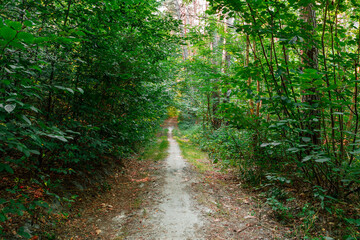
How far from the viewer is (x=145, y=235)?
325 cm

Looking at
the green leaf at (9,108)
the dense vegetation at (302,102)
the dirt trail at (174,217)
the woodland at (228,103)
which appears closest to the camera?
the green leaf at (9,108)

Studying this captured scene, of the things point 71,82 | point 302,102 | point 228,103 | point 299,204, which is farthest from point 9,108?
point 299,204

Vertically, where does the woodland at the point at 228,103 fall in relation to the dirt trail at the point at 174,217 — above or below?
above

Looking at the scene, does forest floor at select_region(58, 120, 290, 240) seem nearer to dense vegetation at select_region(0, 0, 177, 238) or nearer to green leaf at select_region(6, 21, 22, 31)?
dense vegetation at select_region(0, 0, 177, 238)

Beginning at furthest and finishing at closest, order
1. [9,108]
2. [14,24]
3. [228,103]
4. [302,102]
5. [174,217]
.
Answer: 1. [228,103]
2. [174,217]
3. [302,102]
4. [9,108]
5. [14,24]

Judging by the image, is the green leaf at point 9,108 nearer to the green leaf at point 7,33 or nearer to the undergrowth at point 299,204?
the green leaf at point 7,33

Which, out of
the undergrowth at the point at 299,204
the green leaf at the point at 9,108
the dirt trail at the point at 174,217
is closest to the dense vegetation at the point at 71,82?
the green leaf at the point at 9,108

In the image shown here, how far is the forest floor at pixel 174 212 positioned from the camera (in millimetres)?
3301

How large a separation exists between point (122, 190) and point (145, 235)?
2.43 m

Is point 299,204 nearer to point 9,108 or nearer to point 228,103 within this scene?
point 228,103

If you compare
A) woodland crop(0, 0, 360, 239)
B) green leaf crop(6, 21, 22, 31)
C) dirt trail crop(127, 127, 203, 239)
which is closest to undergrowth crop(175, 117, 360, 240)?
woodland crop(0, 0, 360, 239)

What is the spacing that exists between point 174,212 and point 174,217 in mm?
205

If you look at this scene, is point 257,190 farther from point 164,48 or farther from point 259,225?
point 164,48

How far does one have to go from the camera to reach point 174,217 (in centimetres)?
379
